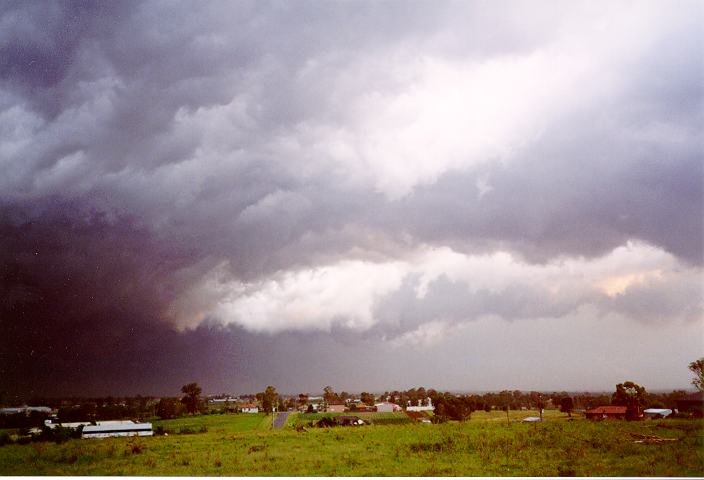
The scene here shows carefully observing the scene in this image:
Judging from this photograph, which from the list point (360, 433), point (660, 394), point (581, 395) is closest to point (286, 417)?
point (360, 433)

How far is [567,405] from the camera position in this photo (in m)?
15.0

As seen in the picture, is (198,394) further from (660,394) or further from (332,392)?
(660,394)

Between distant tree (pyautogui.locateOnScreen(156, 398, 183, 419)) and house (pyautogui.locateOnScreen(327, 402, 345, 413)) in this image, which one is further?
house (pyautogui.locateOnScreen(327, 402, 345, 413))

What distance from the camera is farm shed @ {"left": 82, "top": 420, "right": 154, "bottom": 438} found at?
1250cm

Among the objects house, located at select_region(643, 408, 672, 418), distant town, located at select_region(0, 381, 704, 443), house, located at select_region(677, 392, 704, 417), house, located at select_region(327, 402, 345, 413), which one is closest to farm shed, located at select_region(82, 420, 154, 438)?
distant town, located at select_region(0, 381, 704, 443)

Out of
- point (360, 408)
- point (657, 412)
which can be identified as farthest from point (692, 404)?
point (360, 408)

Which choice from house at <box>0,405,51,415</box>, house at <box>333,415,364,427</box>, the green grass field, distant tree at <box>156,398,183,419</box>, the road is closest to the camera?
the green grass field

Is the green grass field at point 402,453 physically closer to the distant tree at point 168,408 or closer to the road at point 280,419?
the distant tree at point 168,408

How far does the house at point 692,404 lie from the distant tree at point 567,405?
3.13m

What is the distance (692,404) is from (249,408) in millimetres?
12915

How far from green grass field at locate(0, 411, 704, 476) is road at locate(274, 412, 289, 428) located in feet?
5.47

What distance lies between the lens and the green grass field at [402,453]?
9.59 metres

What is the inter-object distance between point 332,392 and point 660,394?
948 cm

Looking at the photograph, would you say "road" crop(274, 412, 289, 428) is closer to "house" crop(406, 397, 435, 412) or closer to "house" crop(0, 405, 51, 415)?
"house" crop(406, 397, 435, 412)
